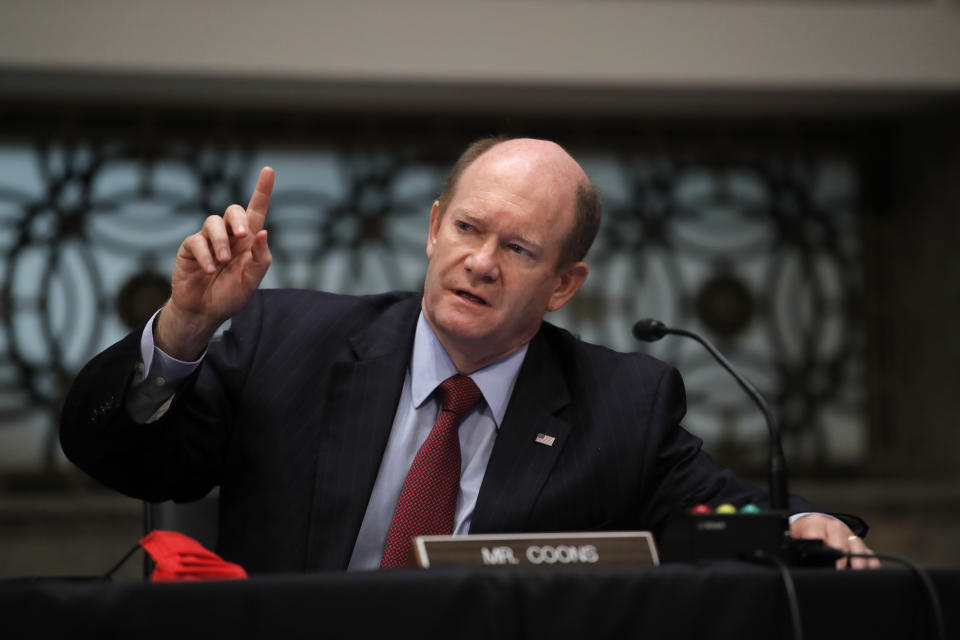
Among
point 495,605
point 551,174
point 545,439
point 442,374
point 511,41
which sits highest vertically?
point 511,41

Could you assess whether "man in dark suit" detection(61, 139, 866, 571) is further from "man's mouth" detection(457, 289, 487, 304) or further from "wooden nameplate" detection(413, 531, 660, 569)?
"wooden nameplate" detection(413, 531, 660, 569)

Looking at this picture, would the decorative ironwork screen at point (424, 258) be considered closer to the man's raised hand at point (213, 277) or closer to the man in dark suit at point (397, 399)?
the man in dark suit at point (397, 399)

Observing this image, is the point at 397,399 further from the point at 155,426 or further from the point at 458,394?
the point at 155,426

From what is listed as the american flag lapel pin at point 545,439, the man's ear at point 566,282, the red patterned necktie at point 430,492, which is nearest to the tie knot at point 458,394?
the red patterned necktie at point 430,492

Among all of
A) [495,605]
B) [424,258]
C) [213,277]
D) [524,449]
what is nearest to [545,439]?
[524,449]

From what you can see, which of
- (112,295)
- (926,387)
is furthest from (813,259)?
(112,295)

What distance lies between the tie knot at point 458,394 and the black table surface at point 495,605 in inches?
26.9

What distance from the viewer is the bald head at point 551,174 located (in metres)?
1.88

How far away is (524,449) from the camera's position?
1767 millimetres

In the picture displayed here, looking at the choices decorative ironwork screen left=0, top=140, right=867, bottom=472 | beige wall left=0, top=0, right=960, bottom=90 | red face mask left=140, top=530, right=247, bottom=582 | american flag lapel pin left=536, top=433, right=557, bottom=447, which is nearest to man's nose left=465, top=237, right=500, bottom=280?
american flag lapel pin left=536, top=433, right=557, bottom=447

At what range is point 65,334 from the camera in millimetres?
4148

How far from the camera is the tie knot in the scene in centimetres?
179

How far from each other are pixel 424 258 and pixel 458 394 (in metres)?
2.70

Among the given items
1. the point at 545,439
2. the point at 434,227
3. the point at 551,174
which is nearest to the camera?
the point at 545,439
